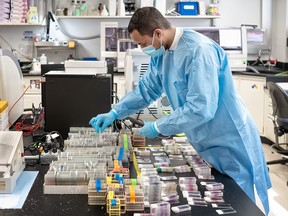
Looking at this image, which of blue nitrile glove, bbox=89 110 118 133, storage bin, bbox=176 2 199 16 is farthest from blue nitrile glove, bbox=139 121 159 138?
storage bin, bbox=176 2 199 16

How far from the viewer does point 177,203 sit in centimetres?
136

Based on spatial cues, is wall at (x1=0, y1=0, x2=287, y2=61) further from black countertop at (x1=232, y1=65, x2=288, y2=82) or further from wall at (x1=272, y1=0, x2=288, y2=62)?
black countertop at (x1=232, y1=65, x2=288, y2=82)

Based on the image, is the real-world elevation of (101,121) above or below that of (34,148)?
above

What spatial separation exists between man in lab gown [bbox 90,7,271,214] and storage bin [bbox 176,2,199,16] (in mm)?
3250

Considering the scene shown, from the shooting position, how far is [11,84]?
2365 millimetres

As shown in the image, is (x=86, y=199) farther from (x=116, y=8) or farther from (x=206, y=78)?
(x=116, y=8)

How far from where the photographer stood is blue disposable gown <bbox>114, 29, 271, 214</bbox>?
5.21ft

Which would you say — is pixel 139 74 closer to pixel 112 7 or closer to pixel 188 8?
pixel 112 7

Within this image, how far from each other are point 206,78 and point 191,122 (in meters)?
0.19

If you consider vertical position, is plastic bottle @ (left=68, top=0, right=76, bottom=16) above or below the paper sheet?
above

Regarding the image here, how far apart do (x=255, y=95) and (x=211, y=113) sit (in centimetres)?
310

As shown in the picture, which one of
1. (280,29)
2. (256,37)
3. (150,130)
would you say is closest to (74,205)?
(150,130)

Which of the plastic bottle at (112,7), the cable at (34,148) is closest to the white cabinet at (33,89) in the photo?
the plastic bottle at (112,7)

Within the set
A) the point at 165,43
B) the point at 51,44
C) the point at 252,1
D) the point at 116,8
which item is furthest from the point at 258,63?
the point at 165,43
